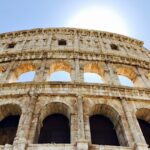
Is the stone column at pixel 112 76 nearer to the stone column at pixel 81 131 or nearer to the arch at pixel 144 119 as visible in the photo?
the arch at pixel 144 119

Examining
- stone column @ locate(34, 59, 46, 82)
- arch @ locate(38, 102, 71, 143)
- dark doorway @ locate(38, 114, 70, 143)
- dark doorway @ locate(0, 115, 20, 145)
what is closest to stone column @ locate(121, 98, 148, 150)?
arch @ locate(38, 102, 71, 143)

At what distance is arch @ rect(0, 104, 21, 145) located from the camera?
11.2m

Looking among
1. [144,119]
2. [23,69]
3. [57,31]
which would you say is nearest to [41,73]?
[23,69]

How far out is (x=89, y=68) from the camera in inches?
620

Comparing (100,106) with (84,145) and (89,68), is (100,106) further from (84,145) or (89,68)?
(89,68)

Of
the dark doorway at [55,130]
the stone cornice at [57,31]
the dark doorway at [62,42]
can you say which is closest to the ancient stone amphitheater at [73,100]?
the dark doorway at [55,130]

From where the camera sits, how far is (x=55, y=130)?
11.2 metres

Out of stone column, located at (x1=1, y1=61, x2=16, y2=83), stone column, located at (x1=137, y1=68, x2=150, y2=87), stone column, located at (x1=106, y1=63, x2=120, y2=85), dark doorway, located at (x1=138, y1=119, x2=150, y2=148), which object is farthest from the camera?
stone column, located at (x1=137, y1=68, x2=150, y2=87)

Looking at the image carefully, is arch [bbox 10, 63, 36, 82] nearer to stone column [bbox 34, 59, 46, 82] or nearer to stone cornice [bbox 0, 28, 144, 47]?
stone column [bbox 34, 59, 46, 82]

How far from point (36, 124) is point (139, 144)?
4.26m

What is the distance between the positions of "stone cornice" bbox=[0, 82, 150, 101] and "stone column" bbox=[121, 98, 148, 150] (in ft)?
2.26

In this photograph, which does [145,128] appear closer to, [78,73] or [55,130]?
[55,130]

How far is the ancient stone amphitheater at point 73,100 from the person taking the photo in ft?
33.0

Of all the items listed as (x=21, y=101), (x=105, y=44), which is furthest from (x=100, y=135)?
(x=105, y=44)
